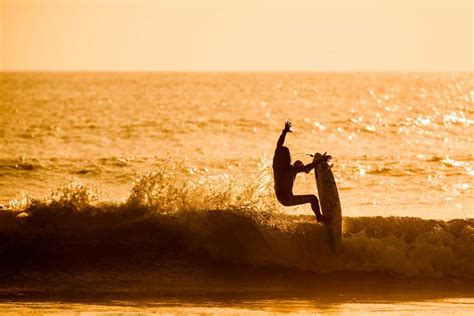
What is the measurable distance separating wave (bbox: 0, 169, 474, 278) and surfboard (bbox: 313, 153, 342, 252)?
0.23 meters

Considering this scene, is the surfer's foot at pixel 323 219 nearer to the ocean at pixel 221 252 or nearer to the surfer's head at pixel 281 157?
the ocean at pixel 221 252

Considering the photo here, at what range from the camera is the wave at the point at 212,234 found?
1524cm

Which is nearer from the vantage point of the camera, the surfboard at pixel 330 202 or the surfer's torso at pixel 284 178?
the surfer's torso at pixel 284 178

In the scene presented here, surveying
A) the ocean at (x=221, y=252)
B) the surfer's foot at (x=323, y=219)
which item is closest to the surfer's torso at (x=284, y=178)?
the surfer's foot at (x=323, y=219)

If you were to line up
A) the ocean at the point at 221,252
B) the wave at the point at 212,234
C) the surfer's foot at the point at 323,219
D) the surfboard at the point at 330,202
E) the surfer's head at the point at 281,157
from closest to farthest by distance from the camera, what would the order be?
the ocean at the point at 221,252
the surfer's head at the point at 281,157
the surfer's foot at the point at 323,219
the surfboard at the point at 330,202
the wave at the point at 212,234

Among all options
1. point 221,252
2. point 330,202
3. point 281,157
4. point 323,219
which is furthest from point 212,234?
point 281,157

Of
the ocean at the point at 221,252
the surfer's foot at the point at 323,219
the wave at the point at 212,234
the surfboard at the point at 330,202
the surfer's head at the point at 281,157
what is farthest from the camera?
the wave at the point at 212,234

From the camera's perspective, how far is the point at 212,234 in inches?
611

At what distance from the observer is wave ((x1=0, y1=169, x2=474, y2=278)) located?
50.0ft

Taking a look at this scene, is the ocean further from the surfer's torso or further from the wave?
the surfer's torso

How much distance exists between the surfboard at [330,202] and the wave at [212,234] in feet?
0.75

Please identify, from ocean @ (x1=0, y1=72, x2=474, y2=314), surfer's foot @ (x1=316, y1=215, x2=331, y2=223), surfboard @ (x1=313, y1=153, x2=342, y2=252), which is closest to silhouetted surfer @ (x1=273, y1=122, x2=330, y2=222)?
surfer's foot @ (x1=316, y1=215, x2=331, y2=223)

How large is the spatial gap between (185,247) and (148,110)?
4950 centimetres

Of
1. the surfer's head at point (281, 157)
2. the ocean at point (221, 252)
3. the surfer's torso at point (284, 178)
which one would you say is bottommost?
the ocean at point (221, 252)
